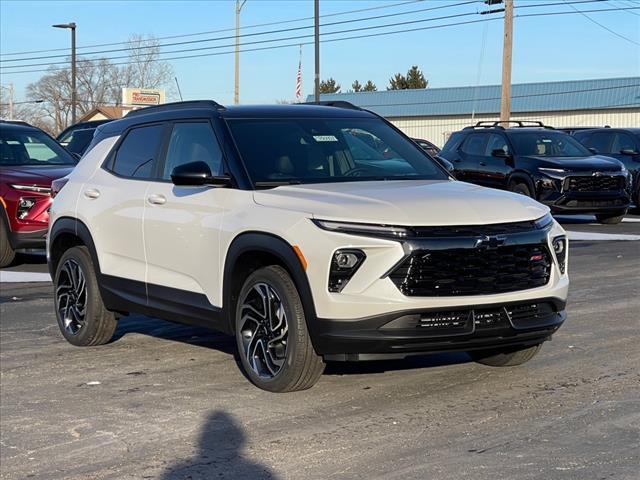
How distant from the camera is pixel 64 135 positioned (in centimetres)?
2297

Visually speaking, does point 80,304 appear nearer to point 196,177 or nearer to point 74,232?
point 74,232

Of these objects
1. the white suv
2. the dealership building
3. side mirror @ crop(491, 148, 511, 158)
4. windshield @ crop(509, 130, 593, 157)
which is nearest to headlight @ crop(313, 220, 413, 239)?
the white suv

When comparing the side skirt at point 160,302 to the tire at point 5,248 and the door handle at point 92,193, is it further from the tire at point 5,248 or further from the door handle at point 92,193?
the tire at point 5,248

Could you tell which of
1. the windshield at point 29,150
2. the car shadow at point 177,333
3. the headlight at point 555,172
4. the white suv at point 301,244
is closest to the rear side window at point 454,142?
the headlight at point 555,172

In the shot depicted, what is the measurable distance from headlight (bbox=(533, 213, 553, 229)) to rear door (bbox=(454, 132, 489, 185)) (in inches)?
515

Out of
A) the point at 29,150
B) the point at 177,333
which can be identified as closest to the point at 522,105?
the point at 29,150

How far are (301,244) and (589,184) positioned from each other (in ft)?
42.0

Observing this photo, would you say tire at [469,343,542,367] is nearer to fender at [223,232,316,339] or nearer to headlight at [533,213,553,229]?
headlight at [533,213,553,229]

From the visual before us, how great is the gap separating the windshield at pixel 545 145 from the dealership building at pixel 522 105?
144 ft

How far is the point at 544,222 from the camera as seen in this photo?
246 inches

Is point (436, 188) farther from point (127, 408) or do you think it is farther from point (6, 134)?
point (6, 134)

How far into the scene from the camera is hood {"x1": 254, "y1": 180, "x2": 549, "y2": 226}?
5777mm

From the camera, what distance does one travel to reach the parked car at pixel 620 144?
20.6 m

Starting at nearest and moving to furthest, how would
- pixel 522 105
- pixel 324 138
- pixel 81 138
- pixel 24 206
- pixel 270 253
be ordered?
1. pixel 270 253
2. pixel 324 138
3. pixel 24 206
4. pixel 81 138
5. pixel 522 105
